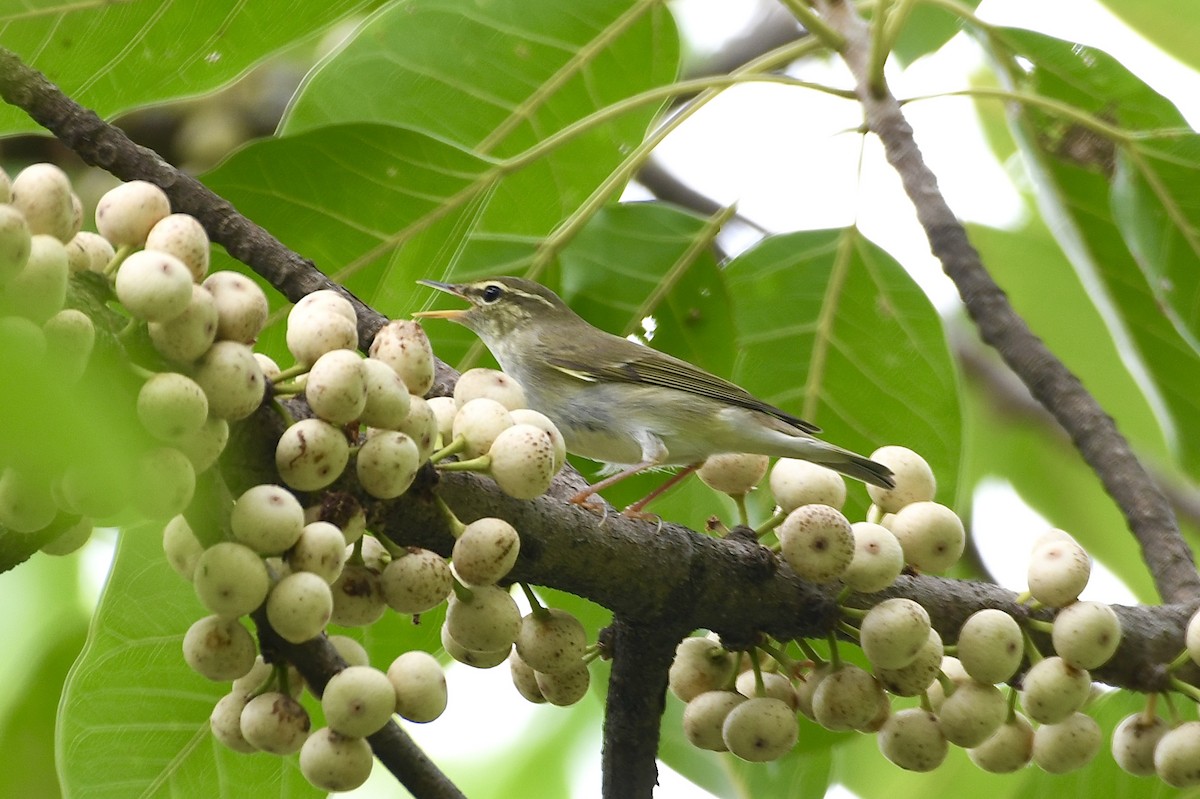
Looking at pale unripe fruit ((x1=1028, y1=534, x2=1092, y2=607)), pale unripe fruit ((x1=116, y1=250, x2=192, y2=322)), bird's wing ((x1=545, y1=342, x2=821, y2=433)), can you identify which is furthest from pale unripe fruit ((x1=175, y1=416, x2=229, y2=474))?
bird's wing ((x1=545, y1=342, x2=821, y2=433))

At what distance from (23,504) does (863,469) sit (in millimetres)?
2106

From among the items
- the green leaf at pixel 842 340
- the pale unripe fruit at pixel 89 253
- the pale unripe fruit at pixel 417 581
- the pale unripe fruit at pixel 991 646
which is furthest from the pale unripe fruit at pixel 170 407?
the green leaf at pixel 842 340

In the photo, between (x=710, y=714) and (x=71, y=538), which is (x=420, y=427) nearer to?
(x=71, y=538)

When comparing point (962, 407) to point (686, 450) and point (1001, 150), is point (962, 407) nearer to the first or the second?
point (686, 450)

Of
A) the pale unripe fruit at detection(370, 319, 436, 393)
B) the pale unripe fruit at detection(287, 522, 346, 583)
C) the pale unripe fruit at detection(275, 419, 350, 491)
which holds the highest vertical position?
the pale unripe fruit at detection(370, 319, 436, 393)

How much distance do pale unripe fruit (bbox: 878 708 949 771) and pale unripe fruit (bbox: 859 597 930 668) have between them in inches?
8.0

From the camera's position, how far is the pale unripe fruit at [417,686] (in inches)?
63.1

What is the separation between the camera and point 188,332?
1.30 meters

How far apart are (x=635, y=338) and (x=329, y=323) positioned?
7.06ft

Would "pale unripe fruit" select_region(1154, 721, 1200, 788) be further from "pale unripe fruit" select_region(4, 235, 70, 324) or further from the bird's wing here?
"pale unripe fruit" select_region(4, 235, 70, 324)

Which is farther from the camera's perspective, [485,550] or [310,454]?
[485,550]

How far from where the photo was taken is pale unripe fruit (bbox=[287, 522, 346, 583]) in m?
1.39

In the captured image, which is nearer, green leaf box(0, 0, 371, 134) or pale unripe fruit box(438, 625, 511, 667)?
pale unripe fruit box(438, 625, 511, 667)

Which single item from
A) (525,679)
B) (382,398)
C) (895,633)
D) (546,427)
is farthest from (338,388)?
(895,633)
